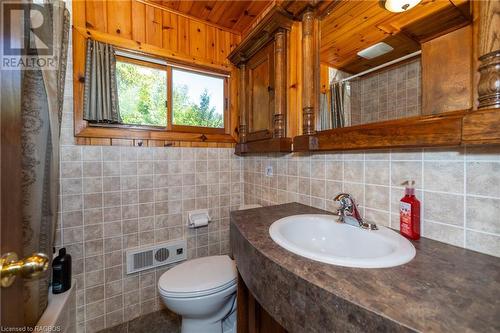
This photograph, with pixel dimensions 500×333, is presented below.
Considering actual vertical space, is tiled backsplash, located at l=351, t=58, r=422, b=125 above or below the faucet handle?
above

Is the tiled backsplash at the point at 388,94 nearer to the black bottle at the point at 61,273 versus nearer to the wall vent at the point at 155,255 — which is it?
the wall vent at the point at 155,255

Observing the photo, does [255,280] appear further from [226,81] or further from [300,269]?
[226,81]

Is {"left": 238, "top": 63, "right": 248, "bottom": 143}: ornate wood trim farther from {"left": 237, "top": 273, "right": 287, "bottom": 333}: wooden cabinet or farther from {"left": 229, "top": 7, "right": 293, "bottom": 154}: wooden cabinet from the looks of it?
{"left": 237, "top": 273, "right": 287, "bottom": 333}: wooden cabinet

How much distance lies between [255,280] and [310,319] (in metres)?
0.23

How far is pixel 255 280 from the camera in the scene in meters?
0.69

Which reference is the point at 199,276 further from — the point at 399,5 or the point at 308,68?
the point at 399,5

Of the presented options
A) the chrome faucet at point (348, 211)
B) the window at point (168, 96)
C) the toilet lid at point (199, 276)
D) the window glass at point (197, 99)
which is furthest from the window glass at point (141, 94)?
the chrome faucet at point (348, 211)

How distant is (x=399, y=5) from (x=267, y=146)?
0.95 m

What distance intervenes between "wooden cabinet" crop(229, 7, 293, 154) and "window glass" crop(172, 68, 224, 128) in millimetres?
219

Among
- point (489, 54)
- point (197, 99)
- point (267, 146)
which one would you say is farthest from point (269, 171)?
point (489, 54)

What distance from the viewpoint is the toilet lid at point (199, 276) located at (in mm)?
1155

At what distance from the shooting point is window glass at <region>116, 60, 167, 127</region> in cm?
156

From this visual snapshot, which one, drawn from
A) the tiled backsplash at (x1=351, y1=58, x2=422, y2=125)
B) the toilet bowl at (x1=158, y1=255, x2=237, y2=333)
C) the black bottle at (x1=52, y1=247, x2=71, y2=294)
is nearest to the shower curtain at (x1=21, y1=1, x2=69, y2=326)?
the black bottle at (x1=52, y1=247, x2=71, y2=294)

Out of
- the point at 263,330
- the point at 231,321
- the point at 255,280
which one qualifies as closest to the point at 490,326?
the point at 255,280
